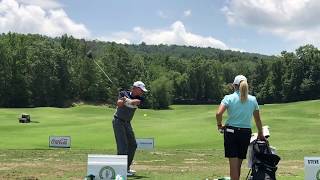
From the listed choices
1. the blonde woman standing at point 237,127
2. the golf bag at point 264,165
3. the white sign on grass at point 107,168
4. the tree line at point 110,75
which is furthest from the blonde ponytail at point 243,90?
the tree line at point 110,75

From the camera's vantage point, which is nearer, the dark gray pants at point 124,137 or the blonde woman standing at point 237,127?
the blonde woman standing at point 237,127

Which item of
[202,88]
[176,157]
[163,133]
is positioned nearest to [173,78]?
[202,88]

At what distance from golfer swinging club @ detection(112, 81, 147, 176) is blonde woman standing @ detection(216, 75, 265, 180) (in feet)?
9.15

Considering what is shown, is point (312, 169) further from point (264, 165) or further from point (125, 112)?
point (125, 112)

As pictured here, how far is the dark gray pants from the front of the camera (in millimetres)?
12617

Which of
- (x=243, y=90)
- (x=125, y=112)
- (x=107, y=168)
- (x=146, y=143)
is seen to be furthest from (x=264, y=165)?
(x=146, y=143)

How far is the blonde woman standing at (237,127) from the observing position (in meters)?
10.2

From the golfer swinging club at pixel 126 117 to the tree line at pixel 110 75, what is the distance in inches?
2828

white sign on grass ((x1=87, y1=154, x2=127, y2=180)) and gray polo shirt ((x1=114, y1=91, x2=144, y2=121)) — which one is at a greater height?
gray polo shirt ((x1=114, y1=91, x2=144, y2=121))

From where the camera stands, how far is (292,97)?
12106 centimetres

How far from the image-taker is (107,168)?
942cm

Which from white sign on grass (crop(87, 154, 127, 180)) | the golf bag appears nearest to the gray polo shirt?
white sign on grass (crop(87, 154, 127, 180))

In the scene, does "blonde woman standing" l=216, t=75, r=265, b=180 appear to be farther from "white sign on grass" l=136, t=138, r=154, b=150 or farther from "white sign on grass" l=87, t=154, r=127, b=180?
"white sign on grass" l=136, t=138, r=154, b=150

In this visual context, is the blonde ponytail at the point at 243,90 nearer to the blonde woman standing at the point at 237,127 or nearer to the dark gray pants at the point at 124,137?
the blonde woman standing at the point at 237,127
